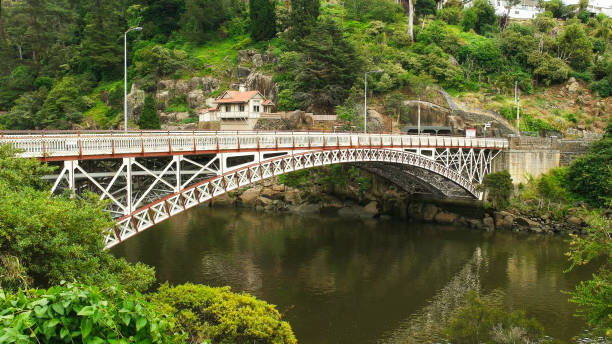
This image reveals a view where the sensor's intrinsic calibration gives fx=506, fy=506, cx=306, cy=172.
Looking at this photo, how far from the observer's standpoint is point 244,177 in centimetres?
2902

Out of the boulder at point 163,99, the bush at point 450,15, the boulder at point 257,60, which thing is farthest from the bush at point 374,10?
the boulder at point 163,99

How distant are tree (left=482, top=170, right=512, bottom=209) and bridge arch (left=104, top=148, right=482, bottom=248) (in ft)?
13.9

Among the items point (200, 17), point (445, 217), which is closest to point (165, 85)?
point (200, 17)

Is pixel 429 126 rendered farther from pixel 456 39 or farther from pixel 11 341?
pixel 11 341

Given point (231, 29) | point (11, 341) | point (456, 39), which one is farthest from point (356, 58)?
point (11, 341)

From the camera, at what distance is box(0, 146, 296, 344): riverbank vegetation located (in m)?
6.16

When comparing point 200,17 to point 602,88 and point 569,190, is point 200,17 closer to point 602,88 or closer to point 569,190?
point 602,88

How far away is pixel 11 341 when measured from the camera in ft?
18.9

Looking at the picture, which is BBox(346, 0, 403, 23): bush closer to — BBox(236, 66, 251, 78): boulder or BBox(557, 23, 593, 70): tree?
BBox(236, 66, 251, 78): boulder

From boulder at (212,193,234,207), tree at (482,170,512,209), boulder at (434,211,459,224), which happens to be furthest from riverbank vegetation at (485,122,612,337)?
boulder at (212,193,234,207)

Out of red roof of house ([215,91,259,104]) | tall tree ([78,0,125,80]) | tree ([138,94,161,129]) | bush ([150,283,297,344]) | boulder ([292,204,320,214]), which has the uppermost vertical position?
tall tree ([78,0,125,80])

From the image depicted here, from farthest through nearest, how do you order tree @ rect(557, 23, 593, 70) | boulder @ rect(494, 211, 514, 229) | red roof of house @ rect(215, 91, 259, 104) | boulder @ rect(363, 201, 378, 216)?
tree @ rect(557, 23, 593, 70) → red roof of house @ rect(215, 91, 259, 104) → boulder @ rect(363, 201, 378, 216) → boulder @ rect(494, 211, 514, 229)

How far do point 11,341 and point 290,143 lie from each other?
27186mm

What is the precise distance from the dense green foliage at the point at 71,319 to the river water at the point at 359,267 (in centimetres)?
1756
